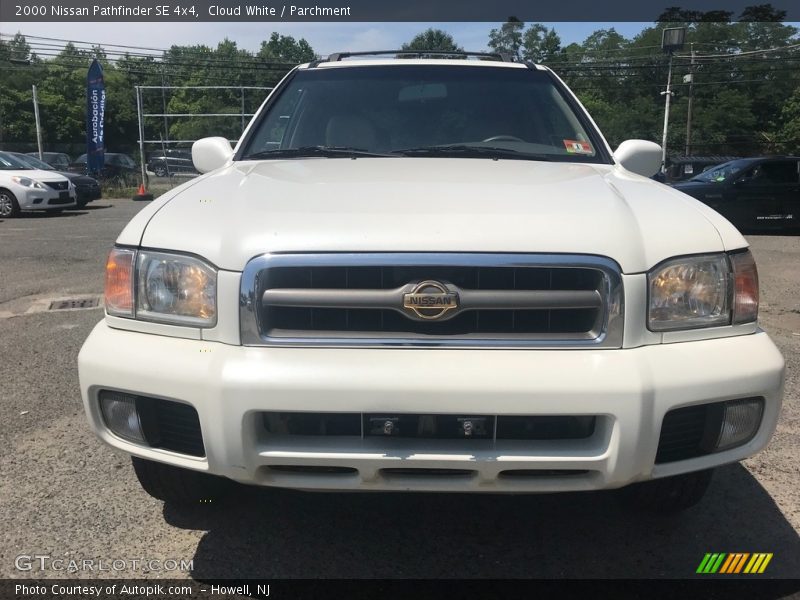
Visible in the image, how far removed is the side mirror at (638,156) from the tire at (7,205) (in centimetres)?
1464

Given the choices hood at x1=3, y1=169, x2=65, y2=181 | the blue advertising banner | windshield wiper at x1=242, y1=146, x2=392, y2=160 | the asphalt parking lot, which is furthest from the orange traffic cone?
windshield wiper at x1=242, y1=146, x2=392, y2=160

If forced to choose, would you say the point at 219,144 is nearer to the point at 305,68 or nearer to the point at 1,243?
the point at 305,68

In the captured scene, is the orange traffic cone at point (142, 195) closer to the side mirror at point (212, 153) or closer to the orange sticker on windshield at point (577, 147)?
the side mirror at point (212, 153)

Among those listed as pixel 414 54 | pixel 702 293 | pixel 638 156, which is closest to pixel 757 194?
pixel 414 54

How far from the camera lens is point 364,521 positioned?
8.70 feet

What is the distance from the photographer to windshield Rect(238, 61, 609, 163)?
3.19 m

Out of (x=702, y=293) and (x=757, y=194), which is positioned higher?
(x=702, y=293)

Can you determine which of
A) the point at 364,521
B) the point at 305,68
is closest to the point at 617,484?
the point at 364,521

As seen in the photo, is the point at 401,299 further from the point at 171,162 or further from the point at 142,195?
the point at 171,162

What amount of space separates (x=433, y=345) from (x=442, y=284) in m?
0.17

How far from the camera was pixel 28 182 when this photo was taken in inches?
581

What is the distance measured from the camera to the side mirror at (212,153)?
10.9ft

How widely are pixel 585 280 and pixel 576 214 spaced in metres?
0.23

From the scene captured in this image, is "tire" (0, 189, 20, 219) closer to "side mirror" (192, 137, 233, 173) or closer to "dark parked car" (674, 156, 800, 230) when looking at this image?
"side mirror" (192, 137, 233, 173)
